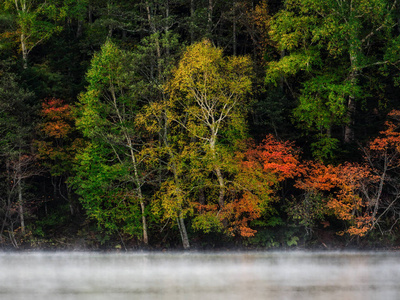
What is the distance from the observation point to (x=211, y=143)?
2297cm

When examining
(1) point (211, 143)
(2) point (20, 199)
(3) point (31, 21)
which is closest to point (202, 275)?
(1) point (211, 143)

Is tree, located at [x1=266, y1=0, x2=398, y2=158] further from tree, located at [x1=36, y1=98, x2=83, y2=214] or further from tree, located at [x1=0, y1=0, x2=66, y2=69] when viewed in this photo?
tree, located at [x1=0, y1=0, x2=66, y2=69]

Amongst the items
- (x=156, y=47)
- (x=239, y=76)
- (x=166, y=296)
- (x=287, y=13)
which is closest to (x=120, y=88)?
(x=156, y=47)

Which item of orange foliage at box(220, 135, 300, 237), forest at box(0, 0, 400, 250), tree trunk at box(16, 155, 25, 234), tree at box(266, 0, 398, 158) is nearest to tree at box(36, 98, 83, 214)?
forest at box(0, 0, 400, 250)

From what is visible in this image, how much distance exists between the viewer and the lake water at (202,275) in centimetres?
1783

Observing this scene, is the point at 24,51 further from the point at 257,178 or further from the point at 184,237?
the point at 257,178

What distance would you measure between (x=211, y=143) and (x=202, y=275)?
6.43 meters

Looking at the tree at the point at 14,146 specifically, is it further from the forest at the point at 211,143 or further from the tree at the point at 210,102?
the tree at the point at 210,102

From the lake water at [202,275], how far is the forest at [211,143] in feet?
4.27

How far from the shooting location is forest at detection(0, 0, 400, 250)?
910 inches

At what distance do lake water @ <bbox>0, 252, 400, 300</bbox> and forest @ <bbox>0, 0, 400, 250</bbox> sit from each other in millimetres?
1300

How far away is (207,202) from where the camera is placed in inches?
986

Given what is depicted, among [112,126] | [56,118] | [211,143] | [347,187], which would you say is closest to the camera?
[347,187]

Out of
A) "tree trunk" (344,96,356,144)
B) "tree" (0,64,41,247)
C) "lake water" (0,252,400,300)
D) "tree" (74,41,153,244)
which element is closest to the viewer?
"lake water" (0,252,400,300)
